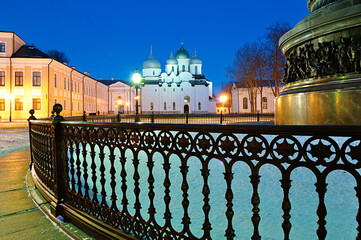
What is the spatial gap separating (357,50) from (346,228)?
14.5 ft

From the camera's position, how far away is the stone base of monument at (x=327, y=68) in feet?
17.5

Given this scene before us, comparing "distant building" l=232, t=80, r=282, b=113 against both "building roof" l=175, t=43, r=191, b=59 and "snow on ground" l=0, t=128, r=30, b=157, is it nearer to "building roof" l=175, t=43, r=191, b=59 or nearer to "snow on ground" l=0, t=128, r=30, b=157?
"building roof" l=175, t=43, r=191, b=59

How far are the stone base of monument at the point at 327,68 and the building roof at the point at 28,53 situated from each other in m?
33.7

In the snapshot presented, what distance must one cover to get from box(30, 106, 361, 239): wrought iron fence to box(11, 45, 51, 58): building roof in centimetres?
3365

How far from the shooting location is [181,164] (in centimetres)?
239

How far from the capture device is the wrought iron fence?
143 cm

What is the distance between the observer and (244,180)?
4.41 metres

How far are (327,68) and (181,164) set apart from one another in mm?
5395

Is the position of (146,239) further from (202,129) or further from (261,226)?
(261,226)

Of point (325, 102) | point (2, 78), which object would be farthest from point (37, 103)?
point (325, 102)

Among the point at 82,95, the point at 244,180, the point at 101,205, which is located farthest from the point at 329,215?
the point at 82,95

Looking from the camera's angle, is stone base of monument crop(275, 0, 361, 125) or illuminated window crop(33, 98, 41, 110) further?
illuminated window crop(33, 98, 41, 110)

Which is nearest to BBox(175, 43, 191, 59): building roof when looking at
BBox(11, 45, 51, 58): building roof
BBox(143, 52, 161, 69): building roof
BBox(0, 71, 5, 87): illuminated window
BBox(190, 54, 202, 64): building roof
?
BBox(190, 54, 202, 64): building roof

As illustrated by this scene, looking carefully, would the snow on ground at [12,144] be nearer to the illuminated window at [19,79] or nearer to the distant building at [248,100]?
the illuminated window at [19,79]
